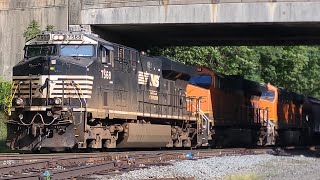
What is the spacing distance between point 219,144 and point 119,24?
25.2 feet

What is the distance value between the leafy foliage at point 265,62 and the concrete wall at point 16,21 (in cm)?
705

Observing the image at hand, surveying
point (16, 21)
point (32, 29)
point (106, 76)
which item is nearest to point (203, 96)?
point (32, 29)

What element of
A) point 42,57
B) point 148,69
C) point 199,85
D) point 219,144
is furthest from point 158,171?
point 219,144

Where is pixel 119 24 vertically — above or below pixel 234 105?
above

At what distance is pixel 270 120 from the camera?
1193 inches

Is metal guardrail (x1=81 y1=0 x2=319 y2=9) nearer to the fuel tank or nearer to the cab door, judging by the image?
the fuel tank

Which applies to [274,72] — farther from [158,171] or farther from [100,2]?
[158,171]

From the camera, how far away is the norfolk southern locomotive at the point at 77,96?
1448 cm

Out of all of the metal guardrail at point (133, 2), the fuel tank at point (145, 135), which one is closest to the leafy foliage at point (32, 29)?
the metal guardrail at point (133, 2)

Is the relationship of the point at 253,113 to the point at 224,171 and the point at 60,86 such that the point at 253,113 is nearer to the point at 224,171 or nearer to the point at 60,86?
the point at 224,171

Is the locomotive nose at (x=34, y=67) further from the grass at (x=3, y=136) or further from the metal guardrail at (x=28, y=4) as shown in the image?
the metal guardrail at (x=28, y=4)

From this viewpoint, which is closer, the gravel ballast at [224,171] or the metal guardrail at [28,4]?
the gravel ballast at [224,171]

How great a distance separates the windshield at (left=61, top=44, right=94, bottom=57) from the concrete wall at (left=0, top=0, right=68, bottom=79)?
25.9ft

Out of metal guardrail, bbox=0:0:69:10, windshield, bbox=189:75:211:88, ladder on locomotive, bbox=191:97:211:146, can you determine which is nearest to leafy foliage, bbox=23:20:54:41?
metal guardrail, bbox=0:0:69:10
